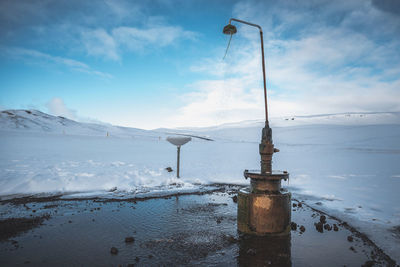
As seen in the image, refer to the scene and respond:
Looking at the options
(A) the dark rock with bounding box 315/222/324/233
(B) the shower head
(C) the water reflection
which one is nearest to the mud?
(C) the water reflection

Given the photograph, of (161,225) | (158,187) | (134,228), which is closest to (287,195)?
(161,225)

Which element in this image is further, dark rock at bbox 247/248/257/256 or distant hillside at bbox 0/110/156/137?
distant hillside at bbox 0/110/156/137

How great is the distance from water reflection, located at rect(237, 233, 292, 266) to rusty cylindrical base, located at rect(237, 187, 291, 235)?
12cm

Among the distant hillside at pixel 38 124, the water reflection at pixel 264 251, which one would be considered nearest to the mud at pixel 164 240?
the water reflection at pixel 264 251

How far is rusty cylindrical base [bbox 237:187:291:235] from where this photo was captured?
396 cm

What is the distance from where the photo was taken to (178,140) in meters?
9.40

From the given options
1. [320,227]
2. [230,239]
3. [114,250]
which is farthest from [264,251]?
[114,250]

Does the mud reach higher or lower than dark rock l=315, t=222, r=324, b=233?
lower

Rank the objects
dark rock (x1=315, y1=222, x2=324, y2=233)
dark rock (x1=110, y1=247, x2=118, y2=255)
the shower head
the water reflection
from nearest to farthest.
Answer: the water reflection → dark rock (x1=110, y1=247, x2=118, y2=255) → dark rock (x1=315, y1=222, x2=324, y2=233) → the shower head

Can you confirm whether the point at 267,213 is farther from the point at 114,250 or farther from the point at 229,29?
the point at 229,29

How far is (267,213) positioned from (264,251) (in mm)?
609

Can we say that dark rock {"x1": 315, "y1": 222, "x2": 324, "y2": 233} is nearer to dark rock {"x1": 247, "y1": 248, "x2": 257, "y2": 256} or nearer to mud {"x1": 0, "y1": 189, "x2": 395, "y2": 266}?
mud {"x1": 0, "y1": 189, "x2": 395, "y2": 266}

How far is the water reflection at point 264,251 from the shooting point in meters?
3.30

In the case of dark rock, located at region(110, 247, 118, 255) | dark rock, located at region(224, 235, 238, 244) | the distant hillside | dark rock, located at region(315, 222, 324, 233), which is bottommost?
dark rock, located at region(110, 247, 118, 255)
